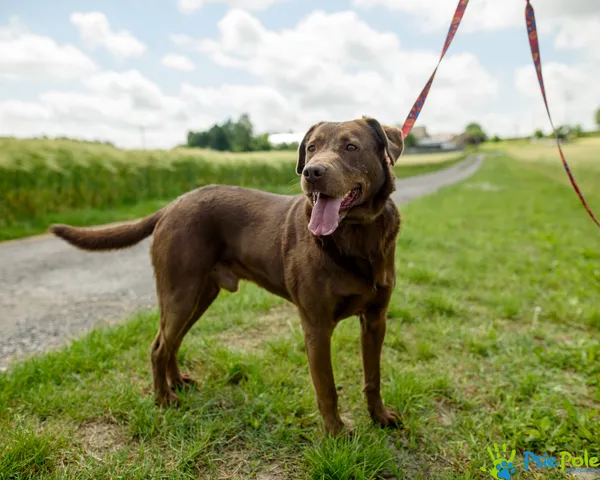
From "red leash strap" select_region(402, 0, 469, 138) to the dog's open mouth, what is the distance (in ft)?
2.98

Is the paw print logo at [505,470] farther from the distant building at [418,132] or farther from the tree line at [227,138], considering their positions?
the distant building at [418,132]

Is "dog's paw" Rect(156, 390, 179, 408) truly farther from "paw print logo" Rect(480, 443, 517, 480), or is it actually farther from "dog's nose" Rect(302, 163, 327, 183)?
"paw print logo" Rect(480, 443, 517, 480)

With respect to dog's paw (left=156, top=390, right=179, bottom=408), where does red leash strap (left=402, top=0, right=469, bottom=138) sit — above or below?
above

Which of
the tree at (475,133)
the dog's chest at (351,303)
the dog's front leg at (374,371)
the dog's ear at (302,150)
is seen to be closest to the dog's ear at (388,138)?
A: the dog's ear at (302,150)

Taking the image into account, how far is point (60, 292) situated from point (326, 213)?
4.64 meters

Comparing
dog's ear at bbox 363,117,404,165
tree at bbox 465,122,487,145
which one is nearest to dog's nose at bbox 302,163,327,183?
dog's ear at bbox 363,117,404,165

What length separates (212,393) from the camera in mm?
3197

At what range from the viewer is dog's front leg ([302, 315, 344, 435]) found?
8.43 ft

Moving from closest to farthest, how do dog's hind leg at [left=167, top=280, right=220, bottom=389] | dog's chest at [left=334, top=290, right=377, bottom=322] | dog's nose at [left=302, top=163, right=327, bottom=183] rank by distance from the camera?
dog's nose at [left=302, top=163, right=327, bottom=183] < dog's chest at [left=334, top=290, right=377, bottom=322] < dog's hind leg at [left=167, top=280, right=220, bottom=389]

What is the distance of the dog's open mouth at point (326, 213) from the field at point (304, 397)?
1.22m

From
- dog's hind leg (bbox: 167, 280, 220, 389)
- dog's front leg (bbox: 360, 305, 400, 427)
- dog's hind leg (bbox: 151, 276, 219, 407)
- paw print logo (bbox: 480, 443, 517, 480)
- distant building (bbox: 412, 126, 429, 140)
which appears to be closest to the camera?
paw print logo (bbox: 480, 443, 517, 480)

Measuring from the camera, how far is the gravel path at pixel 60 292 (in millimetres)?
4250

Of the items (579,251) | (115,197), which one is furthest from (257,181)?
(579,251)

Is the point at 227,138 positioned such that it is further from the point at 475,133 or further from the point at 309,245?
the point at 475,133
